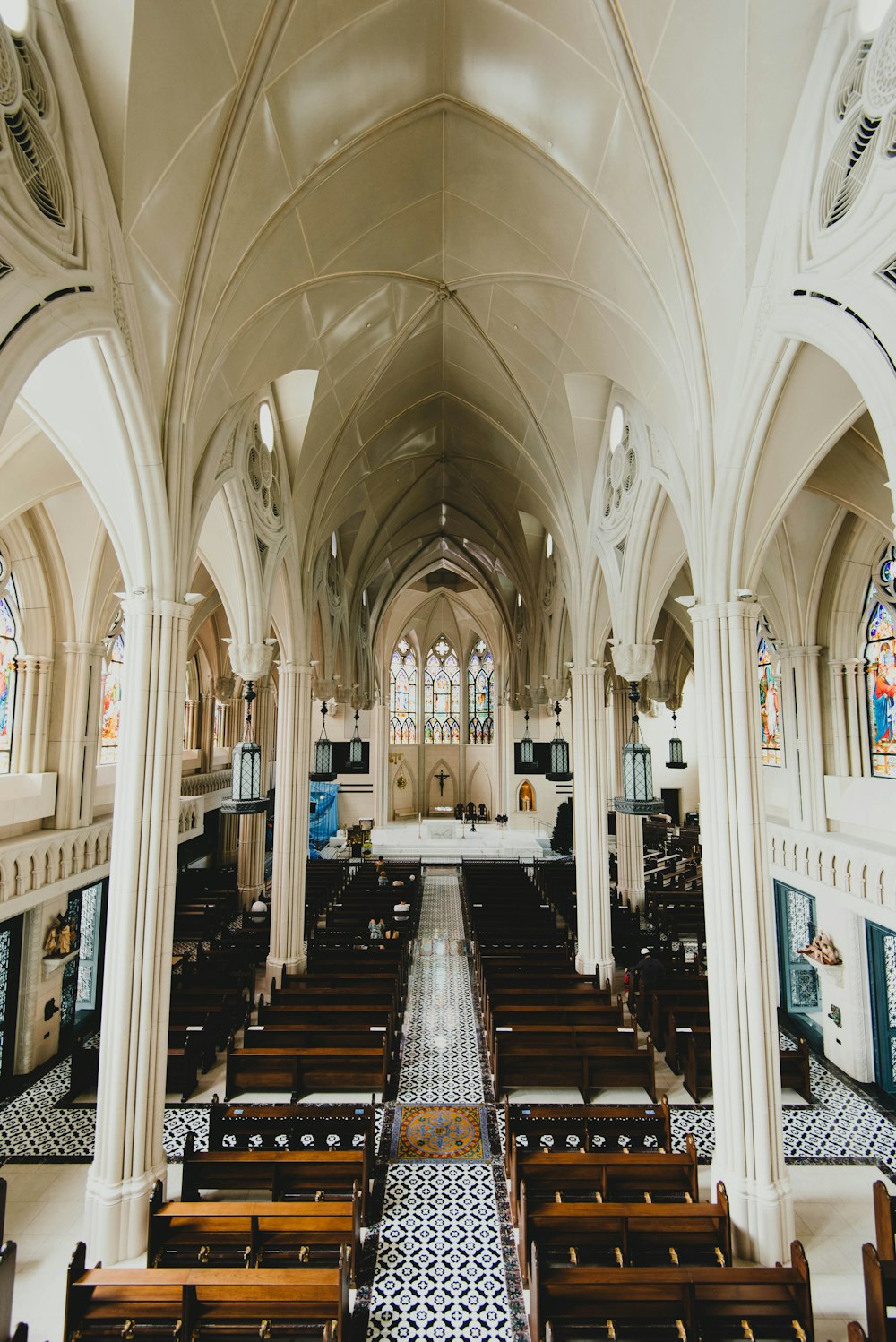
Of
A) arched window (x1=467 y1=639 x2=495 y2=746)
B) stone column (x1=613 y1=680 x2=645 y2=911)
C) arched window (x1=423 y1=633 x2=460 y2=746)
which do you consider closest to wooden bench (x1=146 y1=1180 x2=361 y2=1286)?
stone column (x1=613 y1=680 x2=645 y2=911)

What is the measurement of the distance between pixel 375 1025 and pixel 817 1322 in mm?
6105

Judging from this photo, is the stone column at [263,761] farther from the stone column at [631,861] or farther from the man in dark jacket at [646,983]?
the stone column at [631,861]

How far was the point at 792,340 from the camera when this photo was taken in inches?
231

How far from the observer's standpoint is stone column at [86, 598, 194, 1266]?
6.16 m

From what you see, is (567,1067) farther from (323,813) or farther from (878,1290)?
(323,813)

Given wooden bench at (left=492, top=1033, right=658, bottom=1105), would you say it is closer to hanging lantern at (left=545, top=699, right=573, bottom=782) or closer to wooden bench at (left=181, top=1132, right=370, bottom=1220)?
wooden bench at (left=181, top=1132, right=370, bottom=1220)

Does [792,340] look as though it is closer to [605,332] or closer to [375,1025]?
[605,332]

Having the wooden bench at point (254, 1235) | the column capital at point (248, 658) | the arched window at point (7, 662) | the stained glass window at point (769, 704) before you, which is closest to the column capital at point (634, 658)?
the stained glass window at point (769, 704)

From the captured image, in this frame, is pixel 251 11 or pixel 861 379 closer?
pixel 861 379

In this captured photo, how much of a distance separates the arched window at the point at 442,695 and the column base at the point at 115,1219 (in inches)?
1220

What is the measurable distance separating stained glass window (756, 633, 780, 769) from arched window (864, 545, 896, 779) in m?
2.46

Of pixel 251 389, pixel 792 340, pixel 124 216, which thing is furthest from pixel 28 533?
pixel 792 340

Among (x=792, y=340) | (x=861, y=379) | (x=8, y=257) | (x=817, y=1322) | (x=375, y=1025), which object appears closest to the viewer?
(x=8, y=257)

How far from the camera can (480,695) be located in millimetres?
37062
